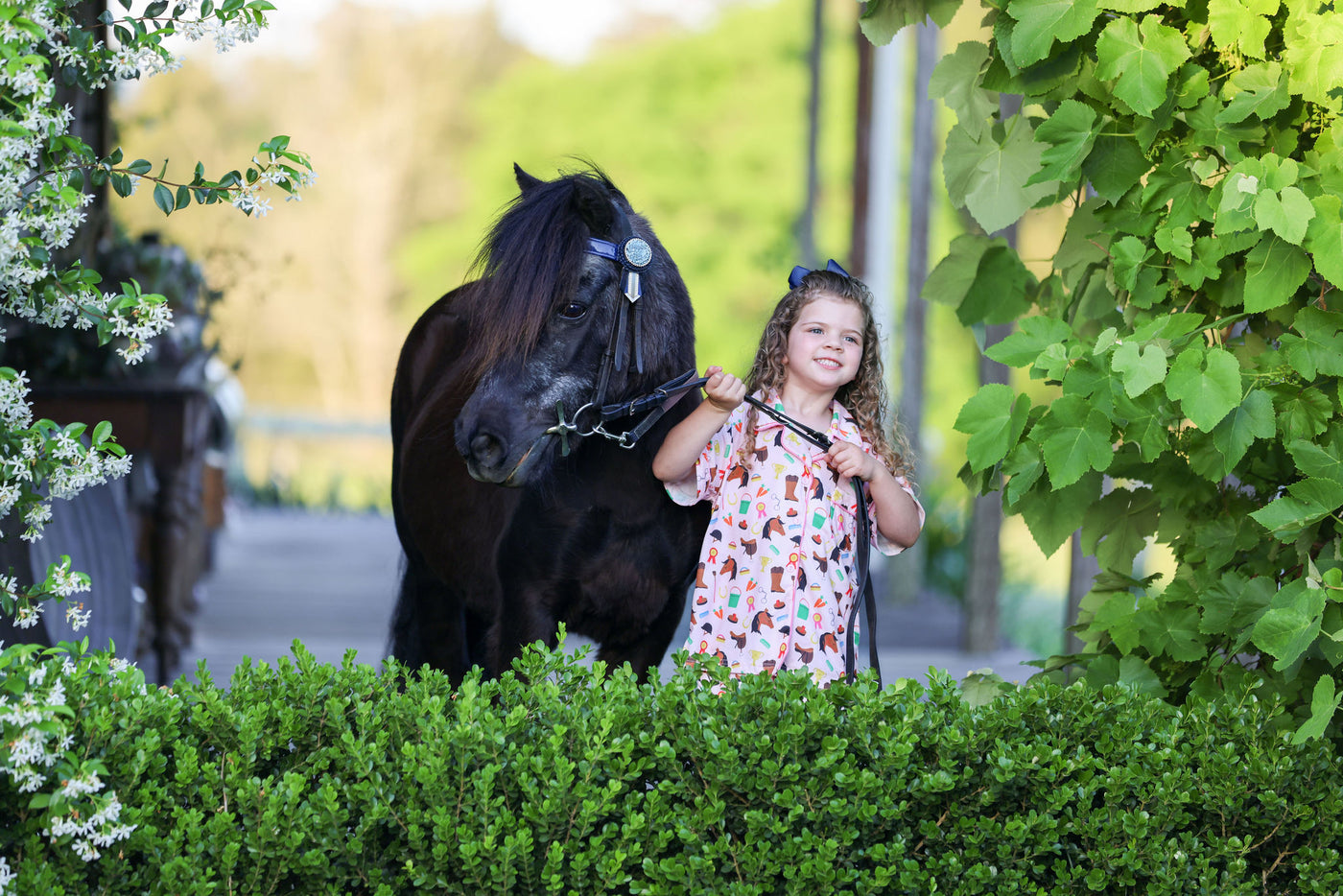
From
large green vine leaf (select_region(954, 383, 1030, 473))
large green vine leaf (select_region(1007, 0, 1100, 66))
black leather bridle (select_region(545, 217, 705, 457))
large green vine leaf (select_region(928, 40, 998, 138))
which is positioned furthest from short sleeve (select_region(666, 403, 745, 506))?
large green vine leaf (select_region(1007, 0, 1100, 66))

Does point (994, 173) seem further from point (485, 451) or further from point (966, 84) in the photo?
point (485, 451)

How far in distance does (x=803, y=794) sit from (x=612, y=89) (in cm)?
2222

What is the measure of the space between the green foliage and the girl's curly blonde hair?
246mm

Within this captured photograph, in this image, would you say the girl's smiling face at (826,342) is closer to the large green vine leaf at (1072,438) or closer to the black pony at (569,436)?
the black pony at (569,436)

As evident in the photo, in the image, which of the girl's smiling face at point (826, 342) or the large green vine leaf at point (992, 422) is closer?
the large green vine leaf at point (992, 422)

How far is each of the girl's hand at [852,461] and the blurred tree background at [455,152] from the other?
1667cm

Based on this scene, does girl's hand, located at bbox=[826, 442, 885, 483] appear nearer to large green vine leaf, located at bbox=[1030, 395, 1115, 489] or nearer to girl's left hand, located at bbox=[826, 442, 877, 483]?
girl's left hand, located at bbox=[826, 442, 877, 483]

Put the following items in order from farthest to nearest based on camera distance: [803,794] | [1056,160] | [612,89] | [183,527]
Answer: [612,89], [183,527], [1056,160], [803,794]

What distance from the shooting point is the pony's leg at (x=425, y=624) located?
11.7 feet

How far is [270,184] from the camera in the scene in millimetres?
1983

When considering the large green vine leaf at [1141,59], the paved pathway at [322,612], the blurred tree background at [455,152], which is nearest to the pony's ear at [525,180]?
the large green vine leaf at [1141,59]

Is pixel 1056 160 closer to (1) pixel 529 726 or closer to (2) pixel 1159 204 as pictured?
(2) pixel 1159 204

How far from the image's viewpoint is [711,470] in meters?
2.57

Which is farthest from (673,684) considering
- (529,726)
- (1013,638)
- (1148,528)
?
(1013,638)
